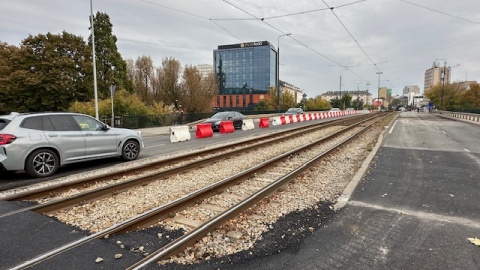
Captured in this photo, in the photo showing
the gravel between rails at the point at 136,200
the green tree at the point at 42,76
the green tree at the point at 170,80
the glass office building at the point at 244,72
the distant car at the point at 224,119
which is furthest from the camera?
the glass office building at the point at 244,72

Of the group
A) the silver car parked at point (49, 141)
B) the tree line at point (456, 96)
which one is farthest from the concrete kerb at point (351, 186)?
the tree line at point (456, 96)

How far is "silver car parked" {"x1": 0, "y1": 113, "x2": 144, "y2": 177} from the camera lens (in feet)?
22.8

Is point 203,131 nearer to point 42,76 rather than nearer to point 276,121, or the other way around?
point 276,121

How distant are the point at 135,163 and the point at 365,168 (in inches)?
270

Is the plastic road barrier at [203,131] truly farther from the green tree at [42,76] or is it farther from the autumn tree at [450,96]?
the autumn tree at [450,96]

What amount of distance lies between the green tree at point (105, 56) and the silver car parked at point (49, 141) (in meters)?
32.1

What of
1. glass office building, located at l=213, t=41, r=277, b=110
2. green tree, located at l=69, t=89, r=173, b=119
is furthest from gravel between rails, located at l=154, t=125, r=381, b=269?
glass office building, located at l=213, t=41, r=277, b=110

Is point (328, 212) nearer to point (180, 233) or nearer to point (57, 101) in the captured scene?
point (180, 233)

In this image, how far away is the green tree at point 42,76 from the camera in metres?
35.5

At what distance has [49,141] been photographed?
755 cm

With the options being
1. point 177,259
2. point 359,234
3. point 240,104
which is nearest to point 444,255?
point 359,234

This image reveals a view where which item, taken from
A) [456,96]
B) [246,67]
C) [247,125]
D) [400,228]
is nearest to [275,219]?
[400,228]

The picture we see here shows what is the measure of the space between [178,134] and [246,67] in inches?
5012

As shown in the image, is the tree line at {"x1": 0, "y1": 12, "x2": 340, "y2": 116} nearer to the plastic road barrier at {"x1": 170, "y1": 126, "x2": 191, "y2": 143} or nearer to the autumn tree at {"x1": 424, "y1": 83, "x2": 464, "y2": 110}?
the plastic road barrier at {"x1": 170, "y1": 126, "x2": 191, "y2": 143}
